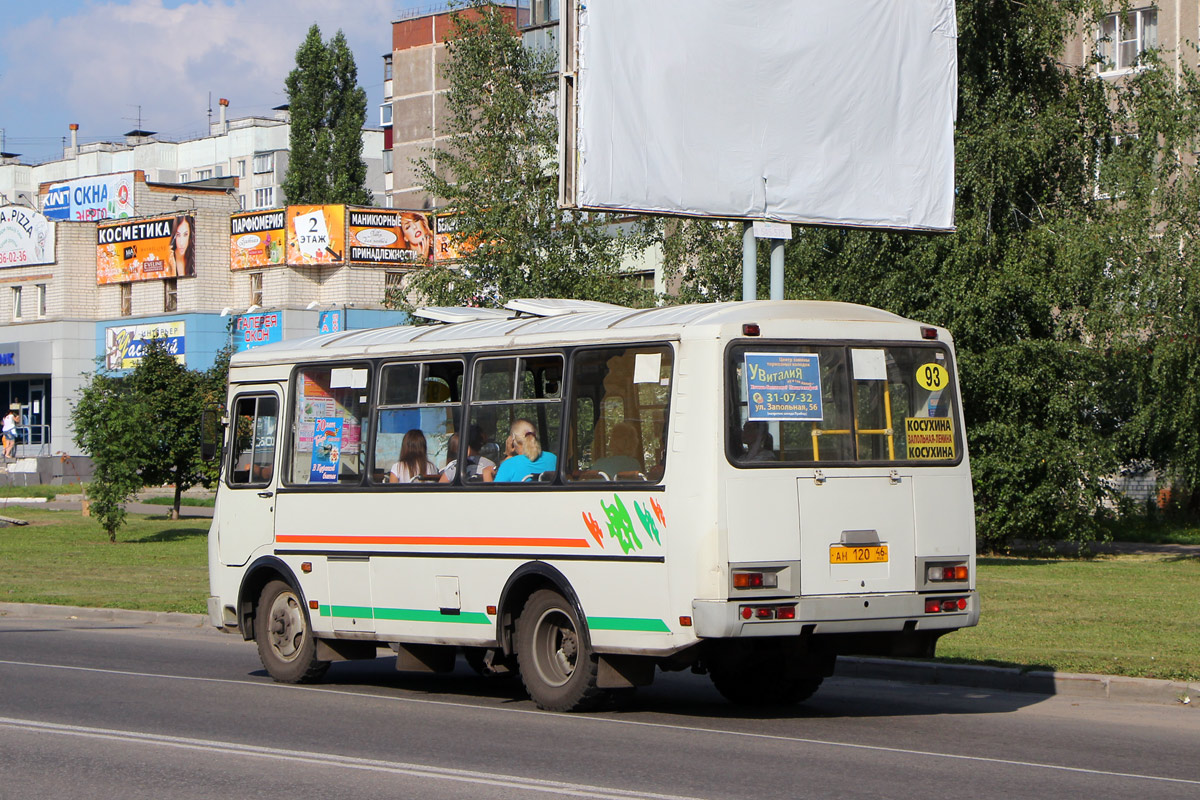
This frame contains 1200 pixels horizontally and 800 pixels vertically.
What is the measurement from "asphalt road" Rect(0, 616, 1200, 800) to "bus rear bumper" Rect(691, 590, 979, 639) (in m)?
0.65

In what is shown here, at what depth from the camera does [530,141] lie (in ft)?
96.3

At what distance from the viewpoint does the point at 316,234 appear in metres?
63.2

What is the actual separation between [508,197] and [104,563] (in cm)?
942

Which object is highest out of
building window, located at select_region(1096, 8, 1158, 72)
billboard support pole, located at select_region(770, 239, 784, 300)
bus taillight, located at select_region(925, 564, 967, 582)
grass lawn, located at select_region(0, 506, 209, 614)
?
building window, located at select_region(1096, 8, 1158, 72)

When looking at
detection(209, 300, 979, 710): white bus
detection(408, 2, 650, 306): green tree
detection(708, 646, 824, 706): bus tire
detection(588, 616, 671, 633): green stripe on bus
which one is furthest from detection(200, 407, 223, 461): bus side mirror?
detection(408, 2, 650, 306): green tree

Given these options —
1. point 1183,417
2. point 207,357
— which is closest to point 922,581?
point 1183,417

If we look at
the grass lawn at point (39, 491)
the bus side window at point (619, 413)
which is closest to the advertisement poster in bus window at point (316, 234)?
the grass lawn at point (39, 491)

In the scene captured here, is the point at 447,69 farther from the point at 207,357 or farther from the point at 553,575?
the point at 207,357

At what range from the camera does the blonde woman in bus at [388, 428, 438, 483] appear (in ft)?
40.4

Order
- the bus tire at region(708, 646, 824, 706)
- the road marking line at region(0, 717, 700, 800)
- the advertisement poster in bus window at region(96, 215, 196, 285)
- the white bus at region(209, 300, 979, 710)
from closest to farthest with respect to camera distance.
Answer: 1. the road marking line at region(0, 717, 700, 800)
2. the white bus at region(209, 300, 979, 710)
3. the bus tire at region(708, 646, 824, 706)
4. the advertisement poster in bus window at region(96, 215, 196, 285)

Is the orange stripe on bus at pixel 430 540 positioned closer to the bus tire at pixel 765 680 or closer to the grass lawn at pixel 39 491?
the bus tire at pixel 765 680

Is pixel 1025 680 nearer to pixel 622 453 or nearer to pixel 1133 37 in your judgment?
pixel 622 453

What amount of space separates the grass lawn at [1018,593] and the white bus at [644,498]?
2.91 meters

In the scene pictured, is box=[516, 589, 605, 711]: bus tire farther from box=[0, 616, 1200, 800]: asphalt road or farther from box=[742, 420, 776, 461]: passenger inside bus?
box=[742, 420, 776, 461]: passenger inside bus
